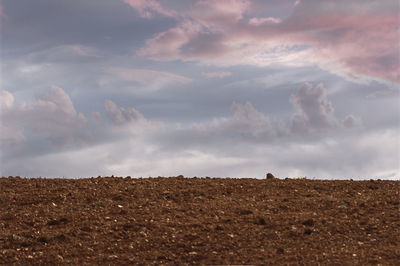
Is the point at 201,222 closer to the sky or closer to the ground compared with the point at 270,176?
closer to the ground

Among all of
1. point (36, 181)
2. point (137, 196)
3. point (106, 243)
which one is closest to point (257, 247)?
point (106, 243)

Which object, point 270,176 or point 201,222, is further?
point 270,176

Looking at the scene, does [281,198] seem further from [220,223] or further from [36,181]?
[36,181]

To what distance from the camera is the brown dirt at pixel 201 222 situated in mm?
12953

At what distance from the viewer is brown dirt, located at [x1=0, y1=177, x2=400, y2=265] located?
13.0m

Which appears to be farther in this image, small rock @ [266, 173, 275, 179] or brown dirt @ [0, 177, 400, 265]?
small rock @ [266, 173, 275, 179]

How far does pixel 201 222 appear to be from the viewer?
1490 cm

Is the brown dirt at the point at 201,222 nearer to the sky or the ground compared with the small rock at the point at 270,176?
nearer to the ground

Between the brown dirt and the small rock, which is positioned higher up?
the small rock

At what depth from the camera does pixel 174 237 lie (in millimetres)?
13914

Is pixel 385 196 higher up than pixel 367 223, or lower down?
higher up

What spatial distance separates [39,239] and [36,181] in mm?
7218

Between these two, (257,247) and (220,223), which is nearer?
(257,247)

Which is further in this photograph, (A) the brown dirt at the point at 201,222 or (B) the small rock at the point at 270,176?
(B) the small rock at the point at 270,176
